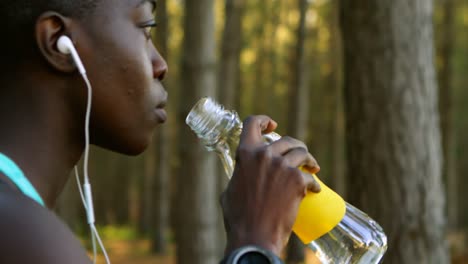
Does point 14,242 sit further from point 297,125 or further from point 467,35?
point 467,35

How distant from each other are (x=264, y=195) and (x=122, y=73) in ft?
1.46

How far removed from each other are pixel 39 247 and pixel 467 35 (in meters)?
26.3

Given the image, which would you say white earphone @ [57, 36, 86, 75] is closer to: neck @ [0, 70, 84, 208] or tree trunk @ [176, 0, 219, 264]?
neck @ [0, 70, 84, 208]

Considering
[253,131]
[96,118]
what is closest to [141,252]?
[96,118]

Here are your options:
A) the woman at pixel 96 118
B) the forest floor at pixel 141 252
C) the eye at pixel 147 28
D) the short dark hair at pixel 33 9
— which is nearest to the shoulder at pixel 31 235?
the woman at pixel 96 118

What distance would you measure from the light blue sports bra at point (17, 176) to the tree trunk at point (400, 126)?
9.64ft

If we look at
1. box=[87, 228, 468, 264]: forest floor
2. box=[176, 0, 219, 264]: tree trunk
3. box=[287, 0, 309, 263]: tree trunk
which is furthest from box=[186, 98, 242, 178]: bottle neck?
box=[87, 228, 468, 264]: forest floor

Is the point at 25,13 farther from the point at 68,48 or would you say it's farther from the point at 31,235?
the point at 31,235

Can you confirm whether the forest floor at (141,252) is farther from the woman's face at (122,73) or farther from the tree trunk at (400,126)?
the woman's face at (122,73)

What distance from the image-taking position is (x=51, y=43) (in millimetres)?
1550

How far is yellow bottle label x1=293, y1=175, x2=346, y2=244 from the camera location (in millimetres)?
1767

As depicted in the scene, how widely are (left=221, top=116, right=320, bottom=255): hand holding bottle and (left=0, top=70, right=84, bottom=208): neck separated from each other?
0.41m

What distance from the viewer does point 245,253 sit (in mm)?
1422

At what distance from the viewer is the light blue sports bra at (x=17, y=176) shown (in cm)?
147
